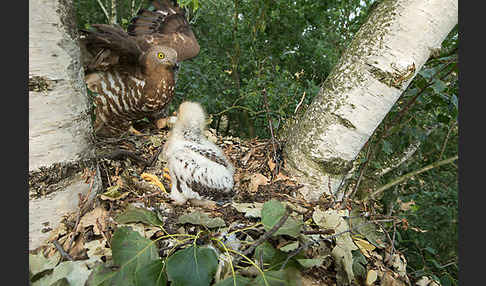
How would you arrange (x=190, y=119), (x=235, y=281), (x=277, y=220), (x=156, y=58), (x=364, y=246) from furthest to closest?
(x=156, y=58) < (x=190, y=119) < (x=364, y=246) < (x=277, y=220) < (x=235, y=281)

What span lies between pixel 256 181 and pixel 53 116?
77cm

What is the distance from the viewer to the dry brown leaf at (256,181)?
1.25 m

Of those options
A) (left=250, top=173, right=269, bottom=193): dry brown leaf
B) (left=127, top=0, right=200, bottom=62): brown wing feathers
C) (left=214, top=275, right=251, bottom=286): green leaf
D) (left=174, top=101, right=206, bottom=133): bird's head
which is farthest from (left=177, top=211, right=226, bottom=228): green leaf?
(left=127, top=0, right=200, bottom=62): brown wing feathers

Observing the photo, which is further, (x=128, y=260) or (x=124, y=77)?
(x=124, y=77)

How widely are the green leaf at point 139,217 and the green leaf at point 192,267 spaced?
0.18 metres

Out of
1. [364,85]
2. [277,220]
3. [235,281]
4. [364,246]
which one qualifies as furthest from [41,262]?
[364,85]

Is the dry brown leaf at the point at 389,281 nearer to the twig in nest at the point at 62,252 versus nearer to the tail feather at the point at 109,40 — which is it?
the twig in nest at the point at 62,252

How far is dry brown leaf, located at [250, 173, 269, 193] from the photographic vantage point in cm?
125

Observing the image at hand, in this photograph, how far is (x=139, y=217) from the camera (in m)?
0.83

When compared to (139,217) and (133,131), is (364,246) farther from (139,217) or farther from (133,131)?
(133,131)

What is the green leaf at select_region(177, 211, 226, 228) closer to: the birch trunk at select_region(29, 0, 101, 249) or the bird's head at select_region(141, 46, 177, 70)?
the birch trunk at select_region(29, 0, 101, 249)

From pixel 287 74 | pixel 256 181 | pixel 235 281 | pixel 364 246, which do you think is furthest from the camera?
pixel 287 74

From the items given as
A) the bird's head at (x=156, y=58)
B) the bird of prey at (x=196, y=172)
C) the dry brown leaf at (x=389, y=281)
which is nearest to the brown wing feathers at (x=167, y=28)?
the bird's head at (x=156, y=58)

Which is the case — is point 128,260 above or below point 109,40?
below
